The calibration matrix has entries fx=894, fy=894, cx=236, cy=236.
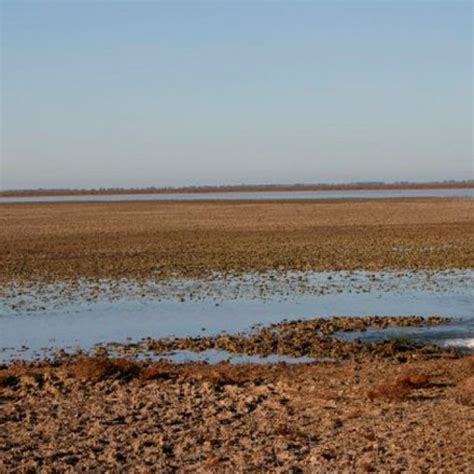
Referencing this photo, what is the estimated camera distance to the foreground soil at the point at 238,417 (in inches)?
386

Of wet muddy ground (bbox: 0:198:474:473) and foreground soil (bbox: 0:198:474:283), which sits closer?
wet muddy ground (bbox: 0:198:474:473)

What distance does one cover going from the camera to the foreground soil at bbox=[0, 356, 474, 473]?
32.2ft

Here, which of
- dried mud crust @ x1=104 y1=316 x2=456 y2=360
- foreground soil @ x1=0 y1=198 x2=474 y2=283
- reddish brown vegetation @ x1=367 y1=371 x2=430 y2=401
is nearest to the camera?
reddish brown vegetation @ x1=367 y1=371 x2=430 y2=401

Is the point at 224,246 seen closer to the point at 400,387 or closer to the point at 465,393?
the point at 400,387

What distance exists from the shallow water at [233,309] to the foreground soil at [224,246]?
11.6 ft

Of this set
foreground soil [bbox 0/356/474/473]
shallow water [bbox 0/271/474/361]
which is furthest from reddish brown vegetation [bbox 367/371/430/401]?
shallow water [bbox 0/271/474/361]

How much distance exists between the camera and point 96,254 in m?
36.3

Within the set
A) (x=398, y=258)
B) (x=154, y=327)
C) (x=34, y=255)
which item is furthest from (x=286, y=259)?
(x=154, y=327)

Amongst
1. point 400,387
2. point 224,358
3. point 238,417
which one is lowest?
point 224,358

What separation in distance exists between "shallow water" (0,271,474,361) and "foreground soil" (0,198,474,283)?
3.53m

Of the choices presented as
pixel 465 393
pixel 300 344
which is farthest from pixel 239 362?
pixel 465 393

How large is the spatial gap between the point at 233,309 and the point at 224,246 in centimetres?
1746

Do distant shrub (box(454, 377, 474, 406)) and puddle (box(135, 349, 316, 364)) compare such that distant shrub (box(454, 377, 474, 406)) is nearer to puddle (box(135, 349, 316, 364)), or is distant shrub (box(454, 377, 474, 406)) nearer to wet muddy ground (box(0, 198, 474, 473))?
wet muddy ground (box(0, 198, 474, 473))

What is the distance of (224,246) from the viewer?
39.2 meters
